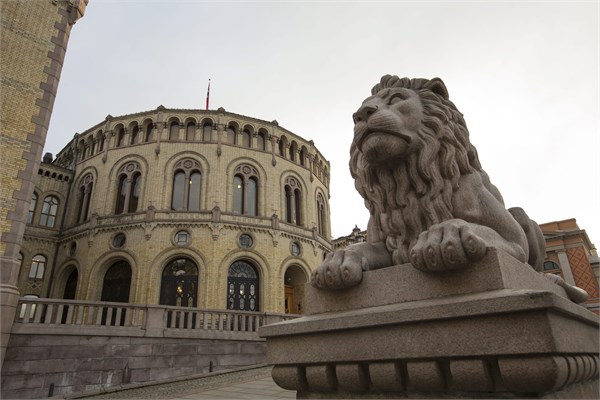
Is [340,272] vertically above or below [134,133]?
below

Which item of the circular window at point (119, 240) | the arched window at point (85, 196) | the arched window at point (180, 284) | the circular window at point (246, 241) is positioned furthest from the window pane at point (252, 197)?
the arched window at point (85, 196)

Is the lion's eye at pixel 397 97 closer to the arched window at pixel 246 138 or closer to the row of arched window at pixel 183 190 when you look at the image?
the row of arched window at pixel 183 190

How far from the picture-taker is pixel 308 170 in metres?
26.9

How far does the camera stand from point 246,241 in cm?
2181

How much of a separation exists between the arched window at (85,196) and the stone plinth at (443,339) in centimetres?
2436

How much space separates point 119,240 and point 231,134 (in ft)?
31.6

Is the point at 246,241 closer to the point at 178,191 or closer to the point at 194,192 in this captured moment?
the point at 194,192

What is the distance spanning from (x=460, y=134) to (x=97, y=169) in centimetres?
2564

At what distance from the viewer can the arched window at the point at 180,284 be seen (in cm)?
1980

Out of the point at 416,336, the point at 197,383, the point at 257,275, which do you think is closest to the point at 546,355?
the point at 416,336

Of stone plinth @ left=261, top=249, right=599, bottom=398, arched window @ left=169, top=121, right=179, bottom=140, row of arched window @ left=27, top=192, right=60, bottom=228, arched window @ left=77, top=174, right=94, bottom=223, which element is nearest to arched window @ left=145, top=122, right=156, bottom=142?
arched window @ left=169, top=121, right=179, bottom=140

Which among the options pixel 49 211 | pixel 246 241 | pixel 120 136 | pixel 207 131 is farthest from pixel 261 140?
pixel 49 211

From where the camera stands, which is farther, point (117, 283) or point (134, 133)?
point (134, 133)

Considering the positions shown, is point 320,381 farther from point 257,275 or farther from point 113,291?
point 113,291
